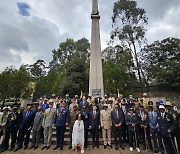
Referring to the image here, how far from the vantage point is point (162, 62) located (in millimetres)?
25219

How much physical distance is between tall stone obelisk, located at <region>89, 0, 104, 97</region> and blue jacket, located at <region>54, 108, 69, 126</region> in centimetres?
613

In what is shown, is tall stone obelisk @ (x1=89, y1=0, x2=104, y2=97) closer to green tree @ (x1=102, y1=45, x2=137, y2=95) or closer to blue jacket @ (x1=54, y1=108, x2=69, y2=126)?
blue jacket @ (x1=54, y1=108, x2=69, y2=126)

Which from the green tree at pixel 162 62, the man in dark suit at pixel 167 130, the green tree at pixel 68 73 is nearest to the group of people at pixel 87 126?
the man in dark suit at pixel 167 130

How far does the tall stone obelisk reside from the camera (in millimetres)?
11672

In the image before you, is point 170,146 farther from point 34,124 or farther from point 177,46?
point 177,46

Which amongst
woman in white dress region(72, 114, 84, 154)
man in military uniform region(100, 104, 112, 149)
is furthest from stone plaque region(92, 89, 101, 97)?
woman in white dress region(72, 114, 84, 154)

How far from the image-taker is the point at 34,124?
5.35m

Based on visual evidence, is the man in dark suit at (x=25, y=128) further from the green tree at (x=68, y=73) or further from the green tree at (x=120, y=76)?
the green tree at (x=68, y=73)

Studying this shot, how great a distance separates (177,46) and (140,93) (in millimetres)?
10878

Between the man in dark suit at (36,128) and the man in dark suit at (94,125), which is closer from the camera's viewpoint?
the man in dark suit at (94,125)

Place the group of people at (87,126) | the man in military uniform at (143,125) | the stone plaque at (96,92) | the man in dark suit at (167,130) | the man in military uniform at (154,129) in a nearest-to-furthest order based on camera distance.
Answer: the man in dark suit at (167,130) < the man in military uniform at (154,129) < the group of people at (87,126) < the man in military uniform at (143,125) < the stone plaque at (96,92)

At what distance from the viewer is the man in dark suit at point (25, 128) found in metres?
5.25

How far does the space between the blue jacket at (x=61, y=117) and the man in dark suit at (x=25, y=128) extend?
0.99 m

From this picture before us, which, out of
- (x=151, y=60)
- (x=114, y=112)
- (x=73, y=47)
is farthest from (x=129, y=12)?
(x=114, y=112)
